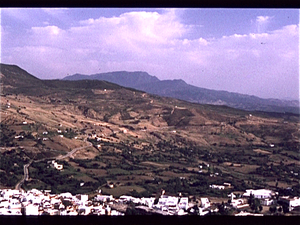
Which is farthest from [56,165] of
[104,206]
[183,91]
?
[183,91]

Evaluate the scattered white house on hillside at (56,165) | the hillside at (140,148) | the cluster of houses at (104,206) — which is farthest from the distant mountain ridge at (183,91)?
the cluster of houses at (104,206)

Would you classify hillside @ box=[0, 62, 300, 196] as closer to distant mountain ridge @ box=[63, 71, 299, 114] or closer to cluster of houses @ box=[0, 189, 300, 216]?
cluster of houses @ box=[0, 189, 300, 216]

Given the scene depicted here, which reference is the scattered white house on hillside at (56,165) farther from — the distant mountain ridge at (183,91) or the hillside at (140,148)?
the distant mountain ridge at (183,91)

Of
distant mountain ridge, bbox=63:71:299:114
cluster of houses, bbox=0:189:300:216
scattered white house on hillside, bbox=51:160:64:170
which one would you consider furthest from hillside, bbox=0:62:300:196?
distant mountain ridge, bbox=63:71:299:114

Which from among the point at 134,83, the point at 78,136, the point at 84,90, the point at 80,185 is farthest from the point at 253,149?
the point at 134,83
